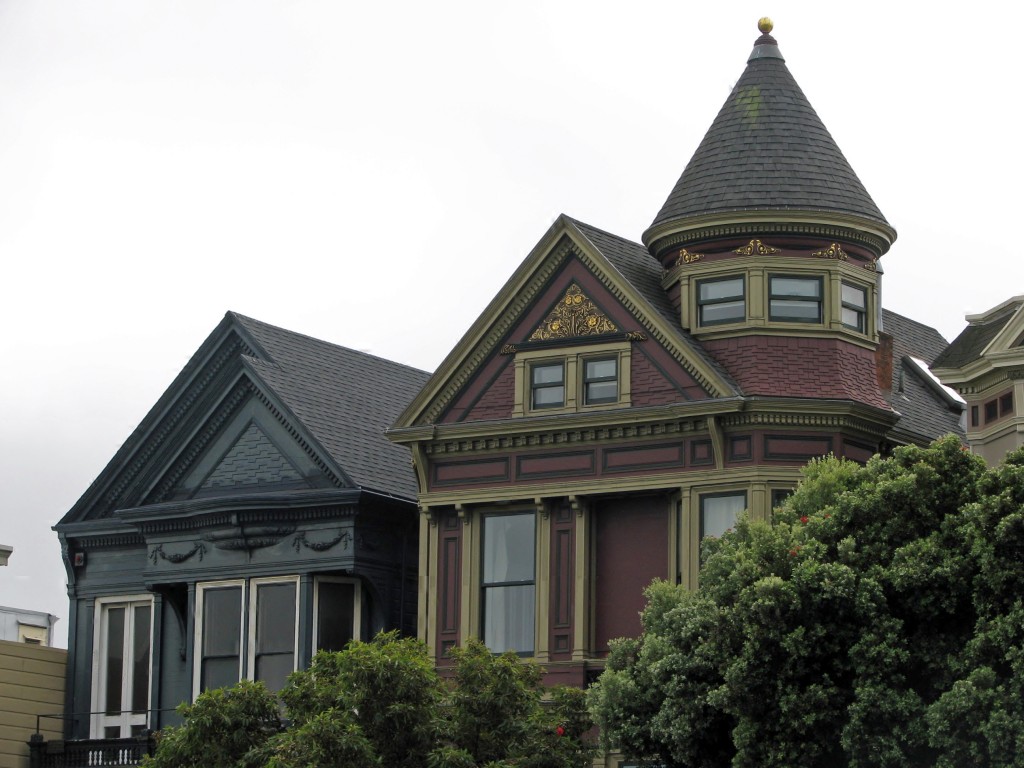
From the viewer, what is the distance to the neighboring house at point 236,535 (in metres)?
43.7

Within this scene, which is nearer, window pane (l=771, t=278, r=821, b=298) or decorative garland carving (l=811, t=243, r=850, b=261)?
window pane (l=771, t=278, r=821, b=298)

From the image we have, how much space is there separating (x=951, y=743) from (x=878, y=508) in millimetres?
3968

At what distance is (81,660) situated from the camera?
4750 cm

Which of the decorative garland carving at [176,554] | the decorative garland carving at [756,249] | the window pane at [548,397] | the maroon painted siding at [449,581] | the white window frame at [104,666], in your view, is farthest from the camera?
the white window frame at [104,666]

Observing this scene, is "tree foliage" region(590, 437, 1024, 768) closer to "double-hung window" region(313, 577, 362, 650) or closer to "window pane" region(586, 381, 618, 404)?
"window pane" region(586, 381, 618, 404)

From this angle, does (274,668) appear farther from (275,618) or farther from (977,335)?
(977,335)

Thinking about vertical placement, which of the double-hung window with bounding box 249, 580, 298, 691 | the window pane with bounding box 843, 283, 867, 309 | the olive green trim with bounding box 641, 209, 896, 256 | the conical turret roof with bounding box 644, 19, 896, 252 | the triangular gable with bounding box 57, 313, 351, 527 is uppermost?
the conical turret roof with bounding box 644, 19, 896, 252

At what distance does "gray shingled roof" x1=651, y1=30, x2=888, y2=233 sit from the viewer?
4038 cm

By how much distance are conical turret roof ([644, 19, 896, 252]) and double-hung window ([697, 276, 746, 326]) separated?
116 centimetres

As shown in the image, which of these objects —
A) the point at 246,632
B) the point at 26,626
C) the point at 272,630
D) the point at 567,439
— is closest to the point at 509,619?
the point at 567,439

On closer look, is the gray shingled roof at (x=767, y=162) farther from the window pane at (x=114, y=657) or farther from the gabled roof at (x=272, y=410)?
the window pane at (x=114, y=657)

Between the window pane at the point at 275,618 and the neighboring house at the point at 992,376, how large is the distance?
13073 mm

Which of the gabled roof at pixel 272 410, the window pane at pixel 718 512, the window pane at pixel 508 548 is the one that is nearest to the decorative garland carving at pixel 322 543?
the gabled roof at pixel 272 410

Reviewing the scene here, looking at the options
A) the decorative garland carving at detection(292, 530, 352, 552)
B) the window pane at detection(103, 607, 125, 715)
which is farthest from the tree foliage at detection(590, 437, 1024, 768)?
the window pane at detection(103, 607, 125, 715)
